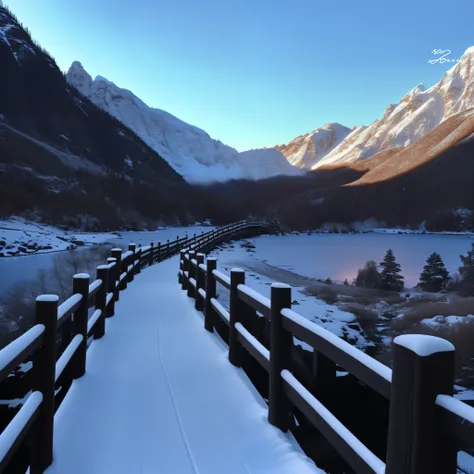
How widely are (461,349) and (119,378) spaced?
11.3 m

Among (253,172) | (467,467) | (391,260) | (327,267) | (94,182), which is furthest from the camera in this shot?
(253,172)

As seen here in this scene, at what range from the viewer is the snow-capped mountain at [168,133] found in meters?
158

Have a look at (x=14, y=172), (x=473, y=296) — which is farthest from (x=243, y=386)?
(x=14, y=172)

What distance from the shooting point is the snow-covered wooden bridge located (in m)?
1.45

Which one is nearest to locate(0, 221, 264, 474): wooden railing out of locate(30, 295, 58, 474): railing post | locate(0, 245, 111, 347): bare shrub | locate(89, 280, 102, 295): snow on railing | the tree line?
locate(30, 295, 58, 474): railing post

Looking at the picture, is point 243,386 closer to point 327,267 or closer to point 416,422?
point 416,422

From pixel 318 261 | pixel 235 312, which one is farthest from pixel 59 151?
pixel 235 312

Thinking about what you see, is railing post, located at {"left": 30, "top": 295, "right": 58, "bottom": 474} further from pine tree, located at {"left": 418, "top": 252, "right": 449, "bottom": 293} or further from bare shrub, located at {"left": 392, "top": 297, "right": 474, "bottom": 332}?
pine tree, located at {"left": 418, "top": 252, "right": 449, "bottom": 293}

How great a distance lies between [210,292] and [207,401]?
8.45 ft

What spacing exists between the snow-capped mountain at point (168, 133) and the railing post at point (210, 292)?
14693cm

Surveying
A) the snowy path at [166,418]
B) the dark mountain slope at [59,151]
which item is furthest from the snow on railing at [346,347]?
the dark mountain slope at [59,151]

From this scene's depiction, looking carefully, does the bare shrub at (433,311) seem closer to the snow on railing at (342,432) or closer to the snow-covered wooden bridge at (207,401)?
the snow-covered wooden bridge at (207,401)

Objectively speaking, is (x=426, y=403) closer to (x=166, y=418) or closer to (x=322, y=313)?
(x=166, y=418)

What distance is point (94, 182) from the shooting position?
6316cm
